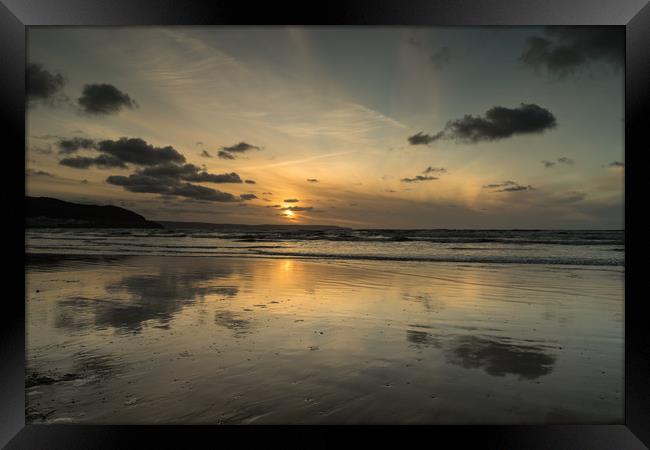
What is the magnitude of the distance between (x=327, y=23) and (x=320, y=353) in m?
2.10

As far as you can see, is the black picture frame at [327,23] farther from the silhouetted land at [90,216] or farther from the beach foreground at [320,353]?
the silhouetted land at [90,216]

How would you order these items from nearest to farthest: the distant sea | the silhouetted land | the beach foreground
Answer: the beach foreground, the silhouetted land, the distant sea

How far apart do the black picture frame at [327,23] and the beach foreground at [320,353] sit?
0.12 m

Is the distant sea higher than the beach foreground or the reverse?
higher

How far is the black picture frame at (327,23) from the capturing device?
87.0 inches

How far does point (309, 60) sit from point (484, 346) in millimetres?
3302

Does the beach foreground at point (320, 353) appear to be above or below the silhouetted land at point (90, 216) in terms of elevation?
below

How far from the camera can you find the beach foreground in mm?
2174

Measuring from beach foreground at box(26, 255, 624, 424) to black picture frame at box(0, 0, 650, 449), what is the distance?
0.12 m

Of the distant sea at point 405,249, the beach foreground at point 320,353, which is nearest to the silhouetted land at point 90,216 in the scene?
the distant sea at point 405,249

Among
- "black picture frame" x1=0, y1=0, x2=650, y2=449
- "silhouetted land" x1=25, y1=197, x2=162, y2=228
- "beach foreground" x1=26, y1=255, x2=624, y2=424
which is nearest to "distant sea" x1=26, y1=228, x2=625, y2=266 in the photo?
"silhouetted land" x1=25, y1=197, x2=162, y2=228

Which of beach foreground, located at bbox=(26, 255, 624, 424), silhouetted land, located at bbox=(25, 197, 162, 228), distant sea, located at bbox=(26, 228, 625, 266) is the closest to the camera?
beach foreground, located at bbox=(26, 255, 624, 424)

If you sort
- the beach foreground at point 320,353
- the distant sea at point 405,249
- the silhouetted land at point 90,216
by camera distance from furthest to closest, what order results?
1. the distant sea at point 405,249
2. the silhouetted land at point 90,216
3. the beach foreground at point 320,353

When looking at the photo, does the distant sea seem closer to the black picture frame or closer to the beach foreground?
the beach foreground
